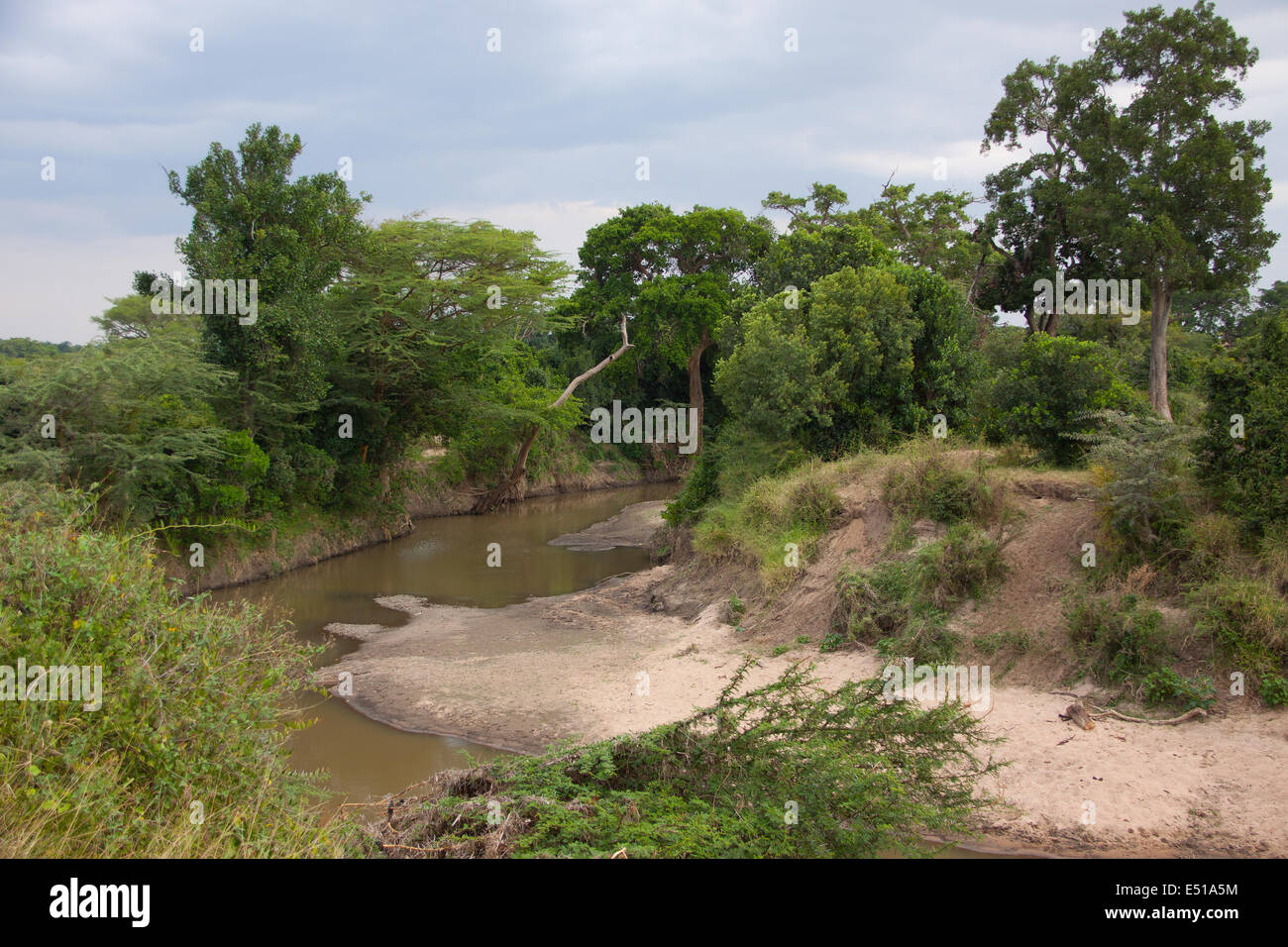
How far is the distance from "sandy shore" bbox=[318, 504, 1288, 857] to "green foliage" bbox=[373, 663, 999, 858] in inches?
43.9

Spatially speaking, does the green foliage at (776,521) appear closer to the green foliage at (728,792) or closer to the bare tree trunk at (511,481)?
the green foliage at (728,792)

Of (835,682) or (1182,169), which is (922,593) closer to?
(835,682)

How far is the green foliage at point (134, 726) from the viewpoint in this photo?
177 inches

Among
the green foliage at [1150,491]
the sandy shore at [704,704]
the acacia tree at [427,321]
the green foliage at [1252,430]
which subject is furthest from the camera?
the acacia tree at [427,321]

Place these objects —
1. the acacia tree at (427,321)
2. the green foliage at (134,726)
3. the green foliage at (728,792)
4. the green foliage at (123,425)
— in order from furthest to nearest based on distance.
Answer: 1. the acacia tree at (427,321)
2. the green foliage at (123,425)
3. the green foliage at (728,792)
4. the green foliage at (134,726)

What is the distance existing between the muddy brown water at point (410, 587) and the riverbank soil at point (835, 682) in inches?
17.3

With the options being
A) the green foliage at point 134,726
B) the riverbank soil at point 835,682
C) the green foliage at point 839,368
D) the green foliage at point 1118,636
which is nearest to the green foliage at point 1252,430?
the green foliage at point 1118,636

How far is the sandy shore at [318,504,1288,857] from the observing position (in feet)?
22.7

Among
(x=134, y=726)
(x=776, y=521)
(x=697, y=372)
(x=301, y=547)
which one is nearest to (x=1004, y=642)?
(x=776, y=521)

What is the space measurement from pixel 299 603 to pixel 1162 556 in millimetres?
Answer: 15375

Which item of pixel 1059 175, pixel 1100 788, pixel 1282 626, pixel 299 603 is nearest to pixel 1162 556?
pixel 1282 626

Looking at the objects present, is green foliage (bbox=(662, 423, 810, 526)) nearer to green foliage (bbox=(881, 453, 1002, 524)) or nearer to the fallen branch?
green foliage (bbox=(881, 453, 1002, 524))

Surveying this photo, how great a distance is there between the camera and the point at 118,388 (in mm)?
15656

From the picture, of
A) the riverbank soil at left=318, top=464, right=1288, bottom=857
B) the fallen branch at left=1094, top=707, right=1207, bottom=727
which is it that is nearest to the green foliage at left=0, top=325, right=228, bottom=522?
the riverbank soil at left=318, top=464, right=1288, bottom=857
